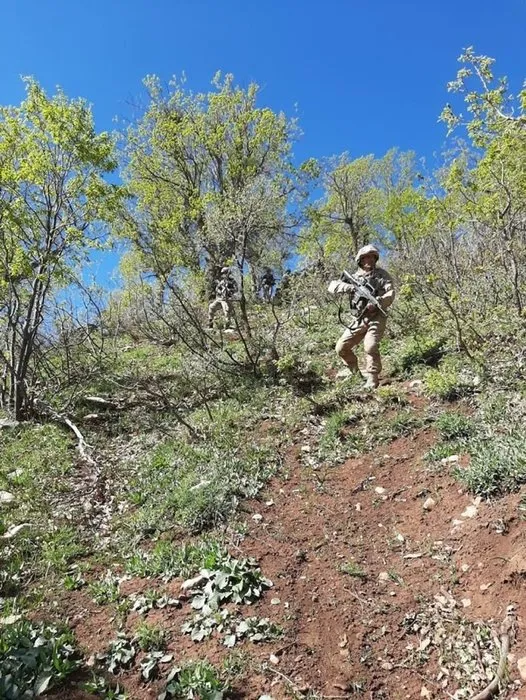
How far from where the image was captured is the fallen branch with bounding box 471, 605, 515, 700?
2521 mm

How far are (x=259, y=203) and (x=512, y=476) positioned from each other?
744cm

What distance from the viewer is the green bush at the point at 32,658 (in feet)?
9.18

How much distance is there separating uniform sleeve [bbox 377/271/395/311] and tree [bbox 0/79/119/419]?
5750 mm

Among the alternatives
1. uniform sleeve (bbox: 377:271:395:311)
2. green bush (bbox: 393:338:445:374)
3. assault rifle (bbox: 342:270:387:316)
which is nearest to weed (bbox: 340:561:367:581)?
green bush (bbox: 393:338:445:374)

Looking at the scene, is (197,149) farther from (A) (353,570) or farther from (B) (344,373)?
(A) (353,570)

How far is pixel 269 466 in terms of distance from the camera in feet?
18.7

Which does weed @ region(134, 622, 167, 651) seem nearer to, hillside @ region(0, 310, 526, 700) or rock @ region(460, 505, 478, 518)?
hillside @ region(0, 310, 526, 700)

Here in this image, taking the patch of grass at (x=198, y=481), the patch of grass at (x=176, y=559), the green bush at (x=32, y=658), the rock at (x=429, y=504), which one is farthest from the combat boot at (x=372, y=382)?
the green bush at (x=32, y=658)

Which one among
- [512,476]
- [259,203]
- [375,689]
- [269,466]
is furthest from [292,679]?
[259,203]

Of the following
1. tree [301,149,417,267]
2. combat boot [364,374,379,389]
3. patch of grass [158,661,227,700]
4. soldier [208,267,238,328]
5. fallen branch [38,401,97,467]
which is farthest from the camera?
tree [301,149,417,267]

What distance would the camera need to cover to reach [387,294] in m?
7.59

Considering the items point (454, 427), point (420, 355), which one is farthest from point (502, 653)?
point (420, 355)

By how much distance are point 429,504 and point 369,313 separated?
4.05m

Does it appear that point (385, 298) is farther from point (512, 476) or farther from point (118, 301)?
point (118, 301)
